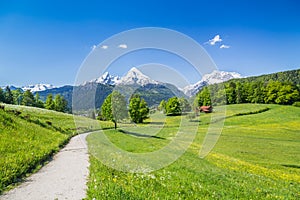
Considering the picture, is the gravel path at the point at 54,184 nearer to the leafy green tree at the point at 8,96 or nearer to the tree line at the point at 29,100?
the tree line at the point at 29,100

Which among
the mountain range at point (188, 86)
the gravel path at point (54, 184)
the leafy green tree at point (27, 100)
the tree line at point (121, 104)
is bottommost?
the gravel path at point (54, 184)

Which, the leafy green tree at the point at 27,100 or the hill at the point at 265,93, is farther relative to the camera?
the hill at the point at 265,93

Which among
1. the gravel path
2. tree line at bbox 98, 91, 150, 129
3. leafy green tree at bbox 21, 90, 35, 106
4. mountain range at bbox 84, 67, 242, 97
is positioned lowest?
the gravel path

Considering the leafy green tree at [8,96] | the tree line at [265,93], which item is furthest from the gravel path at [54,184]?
the leafy green tree at [8,96]

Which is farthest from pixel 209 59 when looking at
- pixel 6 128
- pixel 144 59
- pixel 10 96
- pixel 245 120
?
pixel 10 96

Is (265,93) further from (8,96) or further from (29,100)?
(8,96)

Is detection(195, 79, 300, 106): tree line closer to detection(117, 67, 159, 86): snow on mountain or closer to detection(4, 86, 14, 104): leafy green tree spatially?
detection(4, 86, 14, 104): leafy green tree

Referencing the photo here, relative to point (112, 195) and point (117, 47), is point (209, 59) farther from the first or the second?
point (112, 195)

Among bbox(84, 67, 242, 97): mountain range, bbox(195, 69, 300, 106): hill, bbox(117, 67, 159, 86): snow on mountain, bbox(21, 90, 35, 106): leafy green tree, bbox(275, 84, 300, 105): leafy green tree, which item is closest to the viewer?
bbox(84, 67, 242, 97): mountain range

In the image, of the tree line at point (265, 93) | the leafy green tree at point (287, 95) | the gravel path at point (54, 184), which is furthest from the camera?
the tree line at point (265, 93)

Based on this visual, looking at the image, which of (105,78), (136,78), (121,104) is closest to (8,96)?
(121,104)

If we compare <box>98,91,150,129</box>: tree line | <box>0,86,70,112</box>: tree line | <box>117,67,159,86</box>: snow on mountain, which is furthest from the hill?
<box>117,67,159,86</box>: snow on mountain

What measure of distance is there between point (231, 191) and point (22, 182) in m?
8.15

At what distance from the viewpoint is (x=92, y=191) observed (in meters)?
8.70
